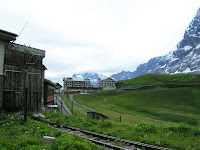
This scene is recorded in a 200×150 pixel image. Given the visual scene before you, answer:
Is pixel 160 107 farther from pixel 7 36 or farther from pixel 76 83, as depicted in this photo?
pixel 76 83

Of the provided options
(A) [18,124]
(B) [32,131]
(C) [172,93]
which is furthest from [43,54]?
(C) [172,93]

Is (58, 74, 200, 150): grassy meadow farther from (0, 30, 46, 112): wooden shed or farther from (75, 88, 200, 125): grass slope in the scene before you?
(0, 30, 46, 112): wooden shed

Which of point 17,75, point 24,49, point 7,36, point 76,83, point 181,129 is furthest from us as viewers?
point 76,83

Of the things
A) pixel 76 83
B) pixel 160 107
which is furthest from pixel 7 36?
pixel 76 83

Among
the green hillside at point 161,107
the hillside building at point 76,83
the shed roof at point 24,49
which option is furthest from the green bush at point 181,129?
the hillside building at point 76,83

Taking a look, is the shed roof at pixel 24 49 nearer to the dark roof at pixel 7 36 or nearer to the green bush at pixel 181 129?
the dark roof at pixel 7 36

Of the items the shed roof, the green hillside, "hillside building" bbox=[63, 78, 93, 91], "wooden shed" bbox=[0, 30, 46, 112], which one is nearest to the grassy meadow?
the green hillside

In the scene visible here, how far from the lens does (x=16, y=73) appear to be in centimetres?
1839

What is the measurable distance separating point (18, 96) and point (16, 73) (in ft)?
8.60

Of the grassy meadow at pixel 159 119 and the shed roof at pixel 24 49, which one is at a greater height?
the shed roof at pixel 24 49

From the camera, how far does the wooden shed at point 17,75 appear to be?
56.2 feet

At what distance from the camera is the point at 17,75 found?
60.5 feet

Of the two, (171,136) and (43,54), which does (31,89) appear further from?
(171,136)

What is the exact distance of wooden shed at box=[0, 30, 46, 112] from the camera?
1714cm
